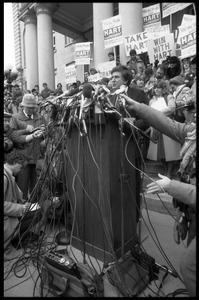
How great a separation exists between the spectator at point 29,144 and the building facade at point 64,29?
414 cm

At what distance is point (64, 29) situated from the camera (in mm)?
13797

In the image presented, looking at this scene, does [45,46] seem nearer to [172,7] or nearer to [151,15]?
[151,15]

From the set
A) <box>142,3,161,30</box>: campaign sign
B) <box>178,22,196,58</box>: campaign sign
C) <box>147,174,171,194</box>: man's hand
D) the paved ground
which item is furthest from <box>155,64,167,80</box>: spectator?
<box>147,174,171,194</box>: man's hand

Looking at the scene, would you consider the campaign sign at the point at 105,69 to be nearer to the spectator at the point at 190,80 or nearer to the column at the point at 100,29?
the column at the point at 100,29

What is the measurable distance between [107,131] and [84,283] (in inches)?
54.3

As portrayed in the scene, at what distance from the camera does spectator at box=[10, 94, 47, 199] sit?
12.5 feet

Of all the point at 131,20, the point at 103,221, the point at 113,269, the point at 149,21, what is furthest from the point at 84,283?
the point at 149,21

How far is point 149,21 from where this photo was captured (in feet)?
23.1

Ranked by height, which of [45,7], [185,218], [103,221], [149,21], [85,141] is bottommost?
[103,221]

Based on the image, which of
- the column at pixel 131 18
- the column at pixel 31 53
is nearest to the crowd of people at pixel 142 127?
the column at pixel 131 18

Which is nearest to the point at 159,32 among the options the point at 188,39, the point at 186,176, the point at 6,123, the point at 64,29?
the point at 188,39

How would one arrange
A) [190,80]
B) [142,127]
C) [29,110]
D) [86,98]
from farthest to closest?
[190,80]
[29,110]
[142,127]
[86,98]

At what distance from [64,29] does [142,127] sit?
14.0 metres

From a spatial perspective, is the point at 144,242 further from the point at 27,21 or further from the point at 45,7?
the point at 27,21
